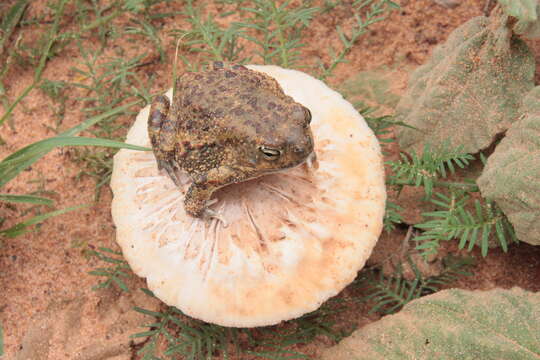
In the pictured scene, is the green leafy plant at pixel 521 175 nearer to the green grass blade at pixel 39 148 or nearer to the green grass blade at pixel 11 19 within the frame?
the green grass blade at pixel 39 148

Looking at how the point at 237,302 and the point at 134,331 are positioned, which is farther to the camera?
the point at 134,331

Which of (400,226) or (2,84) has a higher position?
(400,226)

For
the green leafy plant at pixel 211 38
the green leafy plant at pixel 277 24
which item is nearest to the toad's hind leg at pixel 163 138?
the green leafy plant at pixel 211 38

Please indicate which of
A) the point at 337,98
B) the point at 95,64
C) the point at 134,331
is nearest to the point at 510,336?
the point at 337,98

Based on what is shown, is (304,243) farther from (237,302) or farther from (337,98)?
(337,98)

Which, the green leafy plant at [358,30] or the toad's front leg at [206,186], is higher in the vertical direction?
the green leafy plant at [358,30]

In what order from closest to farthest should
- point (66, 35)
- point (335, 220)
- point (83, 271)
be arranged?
1. point (335, 220)
2. point (83, 271)
3. point (66, 35)

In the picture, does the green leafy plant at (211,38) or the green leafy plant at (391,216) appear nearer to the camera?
the green leafy plant at (391,216)

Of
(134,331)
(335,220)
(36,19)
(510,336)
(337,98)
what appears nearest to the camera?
(510,336)
